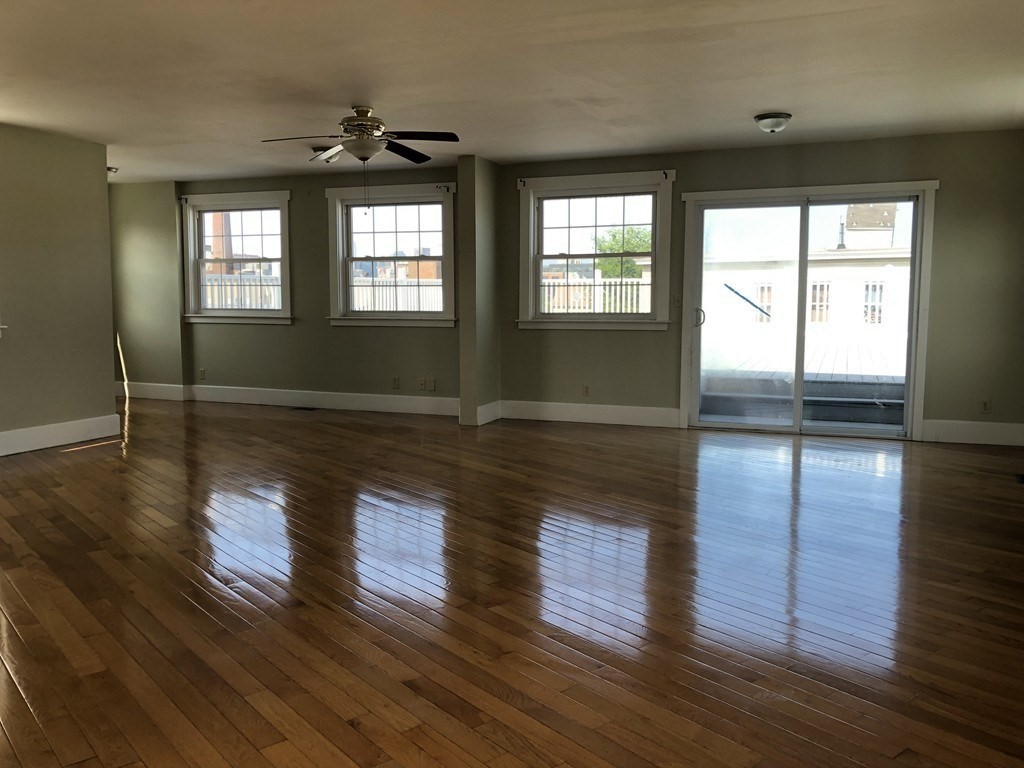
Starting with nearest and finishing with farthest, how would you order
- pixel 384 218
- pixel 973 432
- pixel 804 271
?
pixel 973 432 → pixel 804 271 → pixel 384 218

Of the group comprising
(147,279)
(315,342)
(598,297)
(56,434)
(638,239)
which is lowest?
(56,434)

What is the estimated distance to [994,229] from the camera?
20.3 feet

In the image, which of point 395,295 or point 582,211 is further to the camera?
point 395,295

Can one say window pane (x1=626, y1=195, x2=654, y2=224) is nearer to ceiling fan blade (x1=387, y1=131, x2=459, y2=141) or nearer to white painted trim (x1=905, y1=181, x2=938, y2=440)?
white painted trim (x1=905, y1=181, x2=938, y2=440)

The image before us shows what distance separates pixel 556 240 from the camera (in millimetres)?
7625

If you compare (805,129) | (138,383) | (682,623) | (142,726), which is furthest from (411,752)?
(138,383)

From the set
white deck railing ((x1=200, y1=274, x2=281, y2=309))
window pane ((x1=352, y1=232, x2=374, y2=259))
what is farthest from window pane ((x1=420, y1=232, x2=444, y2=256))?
white deck railing ((x1=200, y1=274, x2=281, y2=309))

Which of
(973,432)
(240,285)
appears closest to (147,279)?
(240,285)

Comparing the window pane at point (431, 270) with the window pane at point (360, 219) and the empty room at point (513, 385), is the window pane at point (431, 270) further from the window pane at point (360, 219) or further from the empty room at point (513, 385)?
the window pane at point (360, 219)

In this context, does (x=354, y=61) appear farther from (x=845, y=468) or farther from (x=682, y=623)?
(x=845, y=468)

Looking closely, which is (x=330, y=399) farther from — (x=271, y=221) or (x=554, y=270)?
(x=554, y=270)

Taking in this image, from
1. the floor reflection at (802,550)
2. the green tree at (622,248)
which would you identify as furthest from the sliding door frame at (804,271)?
the floor reflection at (802,550)

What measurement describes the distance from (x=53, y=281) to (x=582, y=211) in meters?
4.65

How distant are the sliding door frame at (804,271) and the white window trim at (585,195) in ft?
0.64
